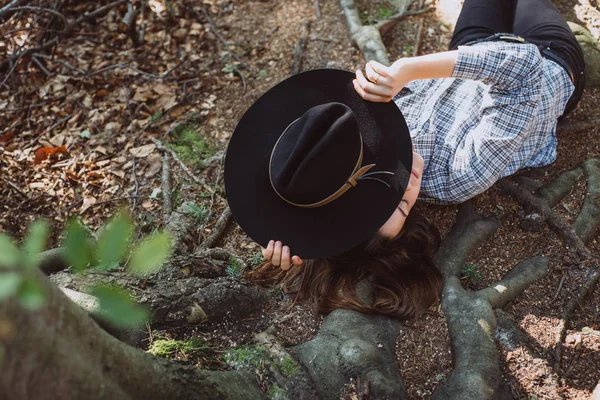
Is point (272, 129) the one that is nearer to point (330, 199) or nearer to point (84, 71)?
point (330, 199)

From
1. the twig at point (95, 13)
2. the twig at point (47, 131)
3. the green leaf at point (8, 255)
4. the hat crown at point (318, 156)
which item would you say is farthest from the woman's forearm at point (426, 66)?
the twig at point (95, 13)

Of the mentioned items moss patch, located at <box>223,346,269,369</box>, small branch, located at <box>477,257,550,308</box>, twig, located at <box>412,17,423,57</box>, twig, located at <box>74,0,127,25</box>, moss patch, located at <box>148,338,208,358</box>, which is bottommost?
small branch, located at <box>477,257,550,308</box>

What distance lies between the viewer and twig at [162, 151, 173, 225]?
339 centimetres

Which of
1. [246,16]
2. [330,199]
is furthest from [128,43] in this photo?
[330,199]

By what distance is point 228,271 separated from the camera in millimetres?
2768

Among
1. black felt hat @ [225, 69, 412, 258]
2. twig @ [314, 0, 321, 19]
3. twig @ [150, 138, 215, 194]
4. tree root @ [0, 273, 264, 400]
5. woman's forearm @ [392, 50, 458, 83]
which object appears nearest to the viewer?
tree root @ [0, 273, 264, 400]

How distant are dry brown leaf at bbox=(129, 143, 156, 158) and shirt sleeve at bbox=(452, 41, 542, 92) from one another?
2342 mm

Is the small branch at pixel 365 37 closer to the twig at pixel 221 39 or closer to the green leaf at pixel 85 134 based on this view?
the twig at pixel 221 39

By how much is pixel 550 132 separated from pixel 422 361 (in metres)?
1.73

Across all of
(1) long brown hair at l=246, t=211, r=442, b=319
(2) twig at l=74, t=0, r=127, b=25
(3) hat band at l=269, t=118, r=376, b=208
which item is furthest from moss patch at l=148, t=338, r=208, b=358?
(2) twig at l=74, t=0, r=127, b=25

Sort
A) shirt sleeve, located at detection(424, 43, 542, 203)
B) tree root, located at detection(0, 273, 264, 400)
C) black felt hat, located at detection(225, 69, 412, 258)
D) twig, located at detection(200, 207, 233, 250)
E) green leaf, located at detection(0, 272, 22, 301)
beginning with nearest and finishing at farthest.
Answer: green leaf, located at detection(0, 272, 22, 301), tree root, located at detection(0, 273, 264, 400), black felt hat, located at detection(225, 69, 412, 258), shirt sleeve, located at detection(424, 43, 542, 203), twig, located at detection(200, 207, 233, 250)

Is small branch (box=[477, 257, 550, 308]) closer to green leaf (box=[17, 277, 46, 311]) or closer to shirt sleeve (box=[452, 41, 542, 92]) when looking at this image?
shirt sleeve (box=[452, 41, 542, 92])

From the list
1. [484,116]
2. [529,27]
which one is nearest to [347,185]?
[484,116]

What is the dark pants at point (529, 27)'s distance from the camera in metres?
3.21
